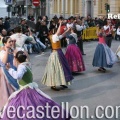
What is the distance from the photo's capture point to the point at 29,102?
7844 millimetres

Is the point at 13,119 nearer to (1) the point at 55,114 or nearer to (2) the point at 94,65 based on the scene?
(1) the point at 55,114

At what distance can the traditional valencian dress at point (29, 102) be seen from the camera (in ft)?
25.2

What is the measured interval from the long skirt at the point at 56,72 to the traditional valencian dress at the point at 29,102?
4.36 metres

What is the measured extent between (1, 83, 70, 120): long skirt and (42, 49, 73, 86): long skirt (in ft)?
14.6

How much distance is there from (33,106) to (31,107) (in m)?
0.05

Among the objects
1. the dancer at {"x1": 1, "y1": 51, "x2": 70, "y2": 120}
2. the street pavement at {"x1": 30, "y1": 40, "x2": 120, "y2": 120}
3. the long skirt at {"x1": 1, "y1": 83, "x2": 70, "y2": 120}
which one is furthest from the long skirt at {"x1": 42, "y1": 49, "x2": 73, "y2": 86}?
the long skirt at {"x1": 1, "y1": 83, "x2": 70, "y2": 120}

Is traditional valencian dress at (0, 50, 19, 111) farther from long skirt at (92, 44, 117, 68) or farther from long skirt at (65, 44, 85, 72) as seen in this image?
long skirt at (92, 44, 117, 68)

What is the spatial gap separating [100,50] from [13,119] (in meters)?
8.59

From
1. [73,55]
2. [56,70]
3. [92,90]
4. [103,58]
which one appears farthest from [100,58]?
[56,70]

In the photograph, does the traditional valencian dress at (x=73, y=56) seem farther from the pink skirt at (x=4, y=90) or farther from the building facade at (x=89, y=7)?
the building facade at (x=89, y=7)

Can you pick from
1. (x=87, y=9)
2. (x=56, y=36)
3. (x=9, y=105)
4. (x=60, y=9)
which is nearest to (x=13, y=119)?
(x=9, y=105)

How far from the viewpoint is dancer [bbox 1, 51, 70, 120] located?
7697 millimetres

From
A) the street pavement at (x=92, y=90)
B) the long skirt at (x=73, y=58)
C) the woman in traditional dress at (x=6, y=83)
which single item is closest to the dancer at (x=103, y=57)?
the street pavement at (x=92, y=90)

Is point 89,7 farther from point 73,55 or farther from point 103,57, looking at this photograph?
point 73,55
